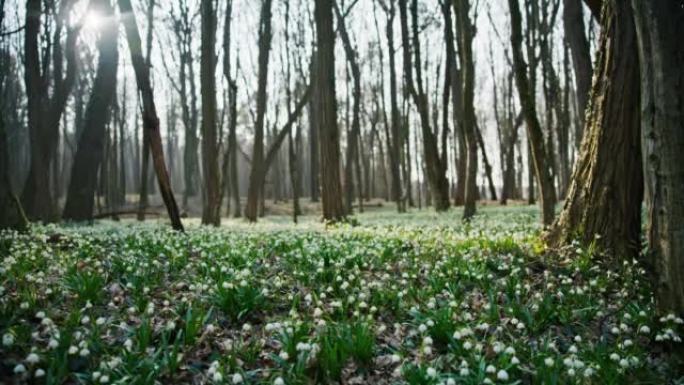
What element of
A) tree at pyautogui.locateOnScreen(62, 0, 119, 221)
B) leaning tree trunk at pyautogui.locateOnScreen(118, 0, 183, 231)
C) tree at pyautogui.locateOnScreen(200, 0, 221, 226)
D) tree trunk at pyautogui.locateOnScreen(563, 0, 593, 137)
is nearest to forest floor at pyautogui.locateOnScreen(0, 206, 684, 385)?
leaning tree trunk at pyautogui.locateOnScreen(118, 0, 183, 231)

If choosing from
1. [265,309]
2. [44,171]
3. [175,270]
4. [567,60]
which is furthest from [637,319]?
[567,60]

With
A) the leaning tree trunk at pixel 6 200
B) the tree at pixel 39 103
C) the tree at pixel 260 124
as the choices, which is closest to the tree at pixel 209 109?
the tree at pixel 260 124

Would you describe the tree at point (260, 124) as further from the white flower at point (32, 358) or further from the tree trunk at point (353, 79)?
the white flower at point (32, 358)

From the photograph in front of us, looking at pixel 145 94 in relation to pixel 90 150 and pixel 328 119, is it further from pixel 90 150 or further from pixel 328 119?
pixel 90 150

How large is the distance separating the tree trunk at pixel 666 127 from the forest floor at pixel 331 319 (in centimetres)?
42

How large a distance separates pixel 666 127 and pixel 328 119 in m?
9.97

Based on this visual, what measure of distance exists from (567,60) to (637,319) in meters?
23.7

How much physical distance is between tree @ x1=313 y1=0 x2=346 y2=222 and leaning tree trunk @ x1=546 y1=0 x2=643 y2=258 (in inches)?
319

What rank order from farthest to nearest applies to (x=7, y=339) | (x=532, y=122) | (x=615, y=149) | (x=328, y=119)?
(x=328, y=119) < (x=532, y=122) < (x=615, y=149) < (x=7, y=339)

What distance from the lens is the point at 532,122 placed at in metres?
9.04

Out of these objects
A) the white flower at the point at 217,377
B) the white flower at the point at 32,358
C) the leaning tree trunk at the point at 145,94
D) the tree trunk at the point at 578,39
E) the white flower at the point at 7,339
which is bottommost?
the white flower at the point at 217,377

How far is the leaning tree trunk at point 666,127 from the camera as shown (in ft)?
14.3

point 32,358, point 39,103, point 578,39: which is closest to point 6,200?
point 39,103

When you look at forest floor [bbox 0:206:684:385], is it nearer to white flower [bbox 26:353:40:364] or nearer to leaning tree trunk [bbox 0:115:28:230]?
white flower [bbox 26:353:40:364]
